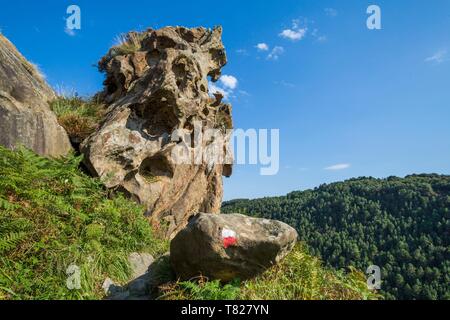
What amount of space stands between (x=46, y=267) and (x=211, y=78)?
38.7 feet

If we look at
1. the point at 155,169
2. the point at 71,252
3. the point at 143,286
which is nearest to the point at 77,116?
the point at 155,169

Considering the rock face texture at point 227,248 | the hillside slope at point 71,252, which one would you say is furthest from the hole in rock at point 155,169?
the rock face texture at point 227,248

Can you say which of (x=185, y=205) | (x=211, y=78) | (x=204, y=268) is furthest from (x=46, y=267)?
(x=211, y=78)

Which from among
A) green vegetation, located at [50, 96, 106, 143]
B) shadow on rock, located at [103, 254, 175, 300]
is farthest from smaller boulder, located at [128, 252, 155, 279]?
green vegetation, located at [50, 96, 106, 143]

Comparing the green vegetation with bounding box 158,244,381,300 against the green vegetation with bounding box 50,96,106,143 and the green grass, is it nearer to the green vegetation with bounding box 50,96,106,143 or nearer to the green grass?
the green grass

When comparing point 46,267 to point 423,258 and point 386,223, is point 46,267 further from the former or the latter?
point 386,223

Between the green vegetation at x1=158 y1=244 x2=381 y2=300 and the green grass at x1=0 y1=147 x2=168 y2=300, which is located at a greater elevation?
the green grass at x1=0 y1=147 x2=168 y2=300

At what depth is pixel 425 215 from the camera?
366 ft

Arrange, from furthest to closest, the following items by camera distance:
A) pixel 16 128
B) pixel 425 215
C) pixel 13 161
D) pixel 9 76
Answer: pixel 425 215
pixel 9 76
pixel 16 128
pixel 13 161

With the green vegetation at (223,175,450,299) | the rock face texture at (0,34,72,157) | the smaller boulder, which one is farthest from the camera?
the green vegetation at (223,175,450,299)

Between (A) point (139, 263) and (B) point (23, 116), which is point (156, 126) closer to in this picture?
(B) point (23, 116)

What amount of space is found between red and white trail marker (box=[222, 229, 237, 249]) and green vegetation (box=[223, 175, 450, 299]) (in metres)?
54.4

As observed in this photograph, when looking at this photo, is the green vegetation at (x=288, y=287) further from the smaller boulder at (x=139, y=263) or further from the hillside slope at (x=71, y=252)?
the smaller boulder at (x=139, y=263)

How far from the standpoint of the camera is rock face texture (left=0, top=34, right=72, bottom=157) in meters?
7.35
